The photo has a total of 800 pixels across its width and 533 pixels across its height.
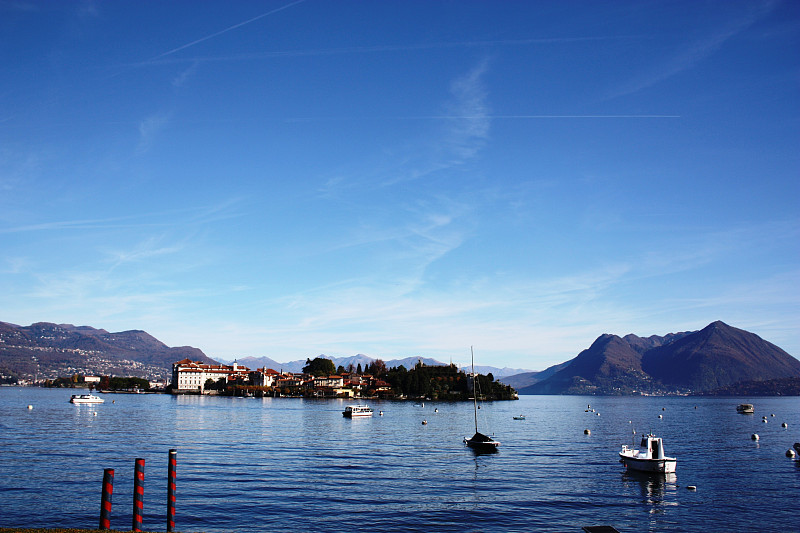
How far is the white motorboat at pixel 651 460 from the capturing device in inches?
2596

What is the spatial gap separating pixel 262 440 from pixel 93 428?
38667 millimetres

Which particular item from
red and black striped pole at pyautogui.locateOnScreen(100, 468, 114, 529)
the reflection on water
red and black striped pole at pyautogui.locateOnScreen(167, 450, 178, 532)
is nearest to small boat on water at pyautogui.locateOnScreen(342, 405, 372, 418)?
the reflection on water

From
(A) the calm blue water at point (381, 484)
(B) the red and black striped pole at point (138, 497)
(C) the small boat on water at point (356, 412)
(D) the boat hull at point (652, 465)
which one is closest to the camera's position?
(B) the red and black striped pole at point (138, 497)

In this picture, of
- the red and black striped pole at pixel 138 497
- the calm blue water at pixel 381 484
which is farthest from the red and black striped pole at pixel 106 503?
the calm blue water at pixel 381 484

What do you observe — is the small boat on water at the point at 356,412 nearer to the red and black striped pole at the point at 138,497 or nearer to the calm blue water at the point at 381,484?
the calm blue water at the point at 381,484

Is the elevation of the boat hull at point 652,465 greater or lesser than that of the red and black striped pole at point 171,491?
lesser

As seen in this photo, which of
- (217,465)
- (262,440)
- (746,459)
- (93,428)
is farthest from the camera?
(93,428)

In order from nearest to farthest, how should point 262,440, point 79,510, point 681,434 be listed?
point 79,510, point 262,440, point 681,434

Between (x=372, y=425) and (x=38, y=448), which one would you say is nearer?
(x=38, y=448)

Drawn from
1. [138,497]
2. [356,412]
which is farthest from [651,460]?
[356,412]

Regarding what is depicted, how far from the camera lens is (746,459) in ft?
272

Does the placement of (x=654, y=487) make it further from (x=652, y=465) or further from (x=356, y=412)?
(x=356, y=412)

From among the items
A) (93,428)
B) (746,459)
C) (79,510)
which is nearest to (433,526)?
(79,510)

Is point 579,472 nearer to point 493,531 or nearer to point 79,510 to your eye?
point 493,531
